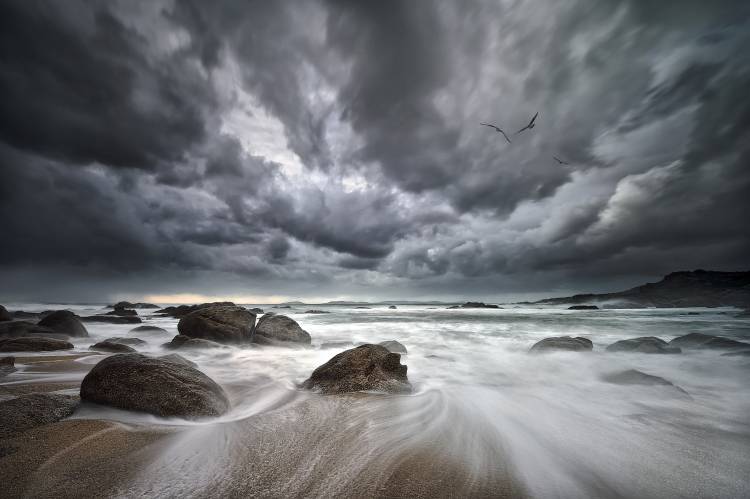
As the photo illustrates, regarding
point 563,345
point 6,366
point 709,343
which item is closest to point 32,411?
point 6,366

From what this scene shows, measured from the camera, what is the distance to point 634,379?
17.8 ft

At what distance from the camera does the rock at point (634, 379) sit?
17.1ft

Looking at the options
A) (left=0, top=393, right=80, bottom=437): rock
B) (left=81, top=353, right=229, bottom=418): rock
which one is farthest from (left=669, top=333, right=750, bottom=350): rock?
(left=0, top=393, right=80, bottom=437): rock

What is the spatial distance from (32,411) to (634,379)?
28.4 ft

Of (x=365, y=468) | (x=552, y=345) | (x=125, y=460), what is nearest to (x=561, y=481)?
(x=365, y=468)

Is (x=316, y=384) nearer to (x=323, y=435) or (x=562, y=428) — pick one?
(x=323, y=435)

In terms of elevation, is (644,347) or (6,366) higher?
(6,366)

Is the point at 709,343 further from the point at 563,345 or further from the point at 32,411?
the point at 32,411

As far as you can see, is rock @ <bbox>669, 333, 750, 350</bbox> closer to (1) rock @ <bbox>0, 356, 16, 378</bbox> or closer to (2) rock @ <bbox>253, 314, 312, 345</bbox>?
(2) rock @ <bbox>253, 314, 312, 345</bbox>

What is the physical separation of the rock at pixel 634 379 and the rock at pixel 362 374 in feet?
14.0

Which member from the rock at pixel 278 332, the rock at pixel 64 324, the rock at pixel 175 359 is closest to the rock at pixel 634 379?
the rock at pixel 175 359

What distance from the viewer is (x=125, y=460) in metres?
2.29

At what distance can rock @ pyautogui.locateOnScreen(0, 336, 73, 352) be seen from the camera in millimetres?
6844

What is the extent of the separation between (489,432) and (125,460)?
3484mm
